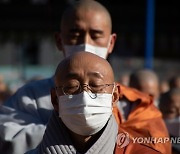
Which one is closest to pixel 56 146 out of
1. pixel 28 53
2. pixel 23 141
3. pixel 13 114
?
pixel 23 141

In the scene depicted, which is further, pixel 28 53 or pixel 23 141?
pixel 28 53

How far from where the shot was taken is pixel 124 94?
366cm

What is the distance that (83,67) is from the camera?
8.55 feet

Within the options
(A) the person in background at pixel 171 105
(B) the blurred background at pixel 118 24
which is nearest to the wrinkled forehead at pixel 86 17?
(A) the person in background at pixel 171 105

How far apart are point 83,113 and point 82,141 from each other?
0.13 m

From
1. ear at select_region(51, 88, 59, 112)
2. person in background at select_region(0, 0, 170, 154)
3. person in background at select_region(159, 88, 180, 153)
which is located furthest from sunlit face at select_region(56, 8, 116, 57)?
person in background at select_region(159, 88, 180, 153)

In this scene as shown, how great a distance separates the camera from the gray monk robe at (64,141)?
8.45 ft

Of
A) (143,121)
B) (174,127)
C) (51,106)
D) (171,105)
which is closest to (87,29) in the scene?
(51,106)

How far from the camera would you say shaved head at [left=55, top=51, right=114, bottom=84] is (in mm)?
2607

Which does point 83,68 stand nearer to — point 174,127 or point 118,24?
point 174,127

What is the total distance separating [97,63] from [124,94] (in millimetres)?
1036

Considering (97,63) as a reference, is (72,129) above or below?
below

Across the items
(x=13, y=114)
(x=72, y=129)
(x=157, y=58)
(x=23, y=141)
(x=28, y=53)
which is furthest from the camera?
(x=28, y=53)

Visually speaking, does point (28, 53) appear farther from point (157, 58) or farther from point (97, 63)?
point (97, 63)
